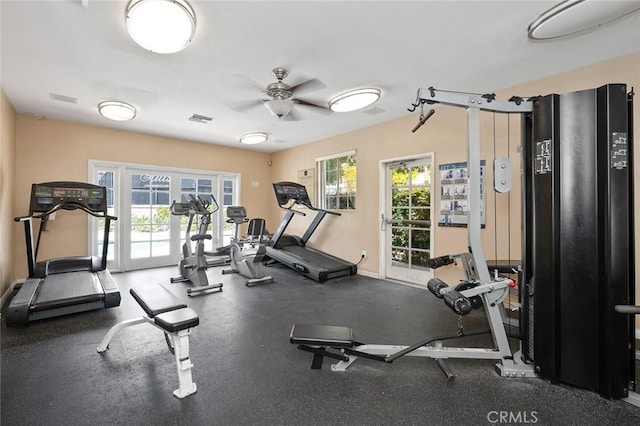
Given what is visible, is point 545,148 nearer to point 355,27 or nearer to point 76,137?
point 355,27

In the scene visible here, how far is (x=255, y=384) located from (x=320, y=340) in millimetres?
509

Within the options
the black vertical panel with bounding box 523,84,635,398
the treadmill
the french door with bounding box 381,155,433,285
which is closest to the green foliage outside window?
the french door with bounding box 381,155,433,285

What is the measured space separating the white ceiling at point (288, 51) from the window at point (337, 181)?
1.64 metres

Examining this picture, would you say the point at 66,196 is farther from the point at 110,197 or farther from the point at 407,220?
the point at 407,220

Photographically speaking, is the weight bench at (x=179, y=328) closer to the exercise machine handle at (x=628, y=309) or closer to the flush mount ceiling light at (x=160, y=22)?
the flush mount ceiling light at (x=160, y=22)

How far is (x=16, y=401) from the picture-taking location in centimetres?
171

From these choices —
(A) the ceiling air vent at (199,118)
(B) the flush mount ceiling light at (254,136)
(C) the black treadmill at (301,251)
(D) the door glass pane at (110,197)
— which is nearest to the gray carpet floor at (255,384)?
Answer: (C) the black treadmill at (301,251)

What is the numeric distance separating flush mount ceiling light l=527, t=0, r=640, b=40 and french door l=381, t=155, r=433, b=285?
78.9 inches

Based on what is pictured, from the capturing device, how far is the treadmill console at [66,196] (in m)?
3.76

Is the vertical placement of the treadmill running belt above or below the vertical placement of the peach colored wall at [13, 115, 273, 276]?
below

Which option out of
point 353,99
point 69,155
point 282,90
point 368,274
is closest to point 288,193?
point 368,274

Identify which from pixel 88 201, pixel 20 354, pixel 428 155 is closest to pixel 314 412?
pixel 20 354

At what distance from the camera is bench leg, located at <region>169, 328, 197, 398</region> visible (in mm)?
1782

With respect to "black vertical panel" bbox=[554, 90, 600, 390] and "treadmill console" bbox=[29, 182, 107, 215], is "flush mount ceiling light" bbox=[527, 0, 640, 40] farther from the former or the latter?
"treadmill console" bbox=[29, 182, 107, 215]
